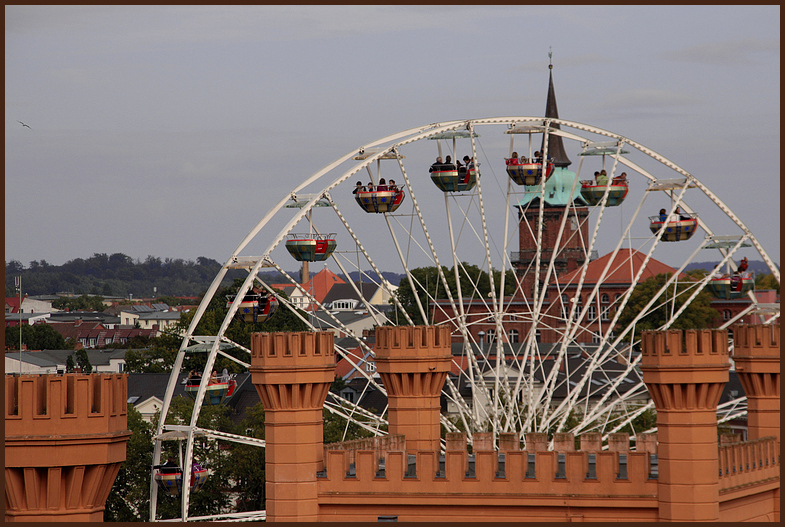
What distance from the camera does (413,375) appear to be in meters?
31.0

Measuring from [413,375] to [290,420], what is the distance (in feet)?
20.5

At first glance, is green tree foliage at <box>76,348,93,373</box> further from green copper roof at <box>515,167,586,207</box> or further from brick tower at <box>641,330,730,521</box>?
brick tower at <box>641,330,730,521</box>

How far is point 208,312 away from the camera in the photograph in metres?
131

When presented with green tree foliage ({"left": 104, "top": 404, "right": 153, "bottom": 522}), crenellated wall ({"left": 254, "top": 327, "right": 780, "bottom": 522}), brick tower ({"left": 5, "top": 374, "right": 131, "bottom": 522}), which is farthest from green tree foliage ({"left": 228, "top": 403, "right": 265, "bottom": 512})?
brick tower ({"left": 5, "top": 374, "right": 131, "bottom": 522})

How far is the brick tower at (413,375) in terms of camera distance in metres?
30.8

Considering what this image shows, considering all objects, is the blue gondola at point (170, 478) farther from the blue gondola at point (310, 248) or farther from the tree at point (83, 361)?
the tree at point (83, 361)

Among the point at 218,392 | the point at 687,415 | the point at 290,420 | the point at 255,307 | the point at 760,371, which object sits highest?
the point at 255,307

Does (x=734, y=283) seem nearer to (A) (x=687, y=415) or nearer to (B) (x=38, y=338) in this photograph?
(A) (x=687, y=415)

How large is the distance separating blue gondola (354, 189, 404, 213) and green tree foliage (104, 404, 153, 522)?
1279 inches

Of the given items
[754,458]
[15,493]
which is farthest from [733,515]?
[15,493]

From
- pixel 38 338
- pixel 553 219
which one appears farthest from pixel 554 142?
pixel 38 338

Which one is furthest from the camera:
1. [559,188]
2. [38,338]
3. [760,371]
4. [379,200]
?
[38,338]

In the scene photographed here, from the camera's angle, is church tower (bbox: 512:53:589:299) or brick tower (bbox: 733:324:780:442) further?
church tower (bbox: 512:53:589:299)

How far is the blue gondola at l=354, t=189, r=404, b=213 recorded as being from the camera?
1690 inches
